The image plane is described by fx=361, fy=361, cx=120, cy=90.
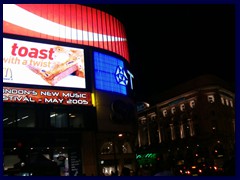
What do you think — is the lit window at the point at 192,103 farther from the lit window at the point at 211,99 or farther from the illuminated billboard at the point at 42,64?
Answer: the illuminated billboard at the point at 42,64

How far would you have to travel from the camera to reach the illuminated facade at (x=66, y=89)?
98.9ft

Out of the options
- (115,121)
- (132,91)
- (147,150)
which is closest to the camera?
(115,121)

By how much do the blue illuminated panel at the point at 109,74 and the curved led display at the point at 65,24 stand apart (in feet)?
4.72

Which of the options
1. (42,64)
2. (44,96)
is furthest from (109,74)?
(44,96)

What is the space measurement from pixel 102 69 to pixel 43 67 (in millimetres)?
6920

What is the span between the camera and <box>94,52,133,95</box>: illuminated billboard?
35781mm

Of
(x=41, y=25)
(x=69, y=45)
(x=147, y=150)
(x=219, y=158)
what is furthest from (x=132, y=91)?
(x=147, y=150)

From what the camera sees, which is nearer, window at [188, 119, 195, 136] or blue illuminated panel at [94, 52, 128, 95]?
blue illuminated panel at [94, 52, 128, 95]

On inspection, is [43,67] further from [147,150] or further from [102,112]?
[147,150]

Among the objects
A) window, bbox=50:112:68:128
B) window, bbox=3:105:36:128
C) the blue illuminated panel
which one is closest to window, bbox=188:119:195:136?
the blue illuminated panel

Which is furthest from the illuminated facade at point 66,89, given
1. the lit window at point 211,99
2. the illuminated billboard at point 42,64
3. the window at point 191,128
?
the window at point 191,128

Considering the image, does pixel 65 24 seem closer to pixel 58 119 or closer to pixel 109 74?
pixel 109 74

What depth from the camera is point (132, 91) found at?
4191cm

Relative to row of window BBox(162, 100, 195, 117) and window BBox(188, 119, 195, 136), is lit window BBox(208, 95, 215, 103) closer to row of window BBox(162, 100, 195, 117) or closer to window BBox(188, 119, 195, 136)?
row of window BBox(162, 100, 195, 117)
